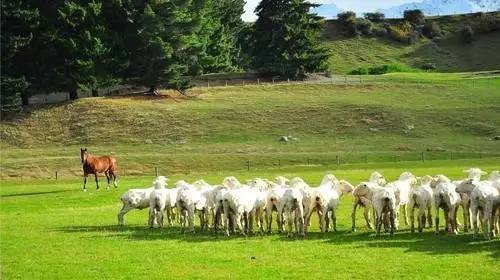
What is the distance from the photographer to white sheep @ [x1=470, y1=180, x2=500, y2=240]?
20875 millimetres

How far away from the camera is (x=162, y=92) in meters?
88.9

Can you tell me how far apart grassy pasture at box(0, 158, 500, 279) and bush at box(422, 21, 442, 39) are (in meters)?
124

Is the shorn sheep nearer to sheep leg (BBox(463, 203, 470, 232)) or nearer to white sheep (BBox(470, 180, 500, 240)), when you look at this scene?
sheep leg (BBox(463, 203, 470, 232))

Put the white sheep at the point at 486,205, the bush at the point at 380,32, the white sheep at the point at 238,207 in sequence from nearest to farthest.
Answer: the white sheep at the point at 486,205 < the white sheep at the point at 238,207 < the bush at the point at 380,32

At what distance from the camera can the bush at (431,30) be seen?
5797 inches

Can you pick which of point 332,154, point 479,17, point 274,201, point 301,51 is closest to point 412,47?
point 479,17

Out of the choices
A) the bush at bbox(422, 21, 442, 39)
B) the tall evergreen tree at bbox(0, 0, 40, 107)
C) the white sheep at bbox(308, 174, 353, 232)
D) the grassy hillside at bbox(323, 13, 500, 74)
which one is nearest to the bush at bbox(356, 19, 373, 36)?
the grassy hillside at bbox(323, 13, 500, 74)

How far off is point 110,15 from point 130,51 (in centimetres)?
503

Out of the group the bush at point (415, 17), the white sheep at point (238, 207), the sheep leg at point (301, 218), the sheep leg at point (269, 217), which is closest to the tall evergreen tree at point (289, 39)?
the bush at point (415, 17)

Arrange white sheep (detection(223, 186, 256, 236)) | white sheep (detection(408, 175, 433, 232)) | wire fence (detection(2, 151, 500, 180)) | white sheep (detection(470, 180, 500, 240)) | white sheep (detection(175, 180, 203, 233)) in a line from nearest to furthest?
white sheep (detection(470, 180, 500, 240)), white sheep (detection(408, 175, 433, 232)), white sheep (detection(223, 186, 256, 236)), white sheep (detection(175, 180, 203, 233)), wire fence (detection(2, 151, 500, 180))

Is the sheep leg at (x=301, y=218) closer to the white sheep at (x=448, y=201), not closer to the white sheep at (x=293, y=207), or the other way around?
the white sheep at (x=293, y=207)

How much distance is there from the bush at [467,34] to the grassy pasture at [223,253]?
12132 cm

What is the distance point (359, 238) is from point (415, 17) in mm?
135737

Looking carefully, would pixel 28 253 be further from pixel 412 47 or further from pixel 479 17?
pixel 479 17
